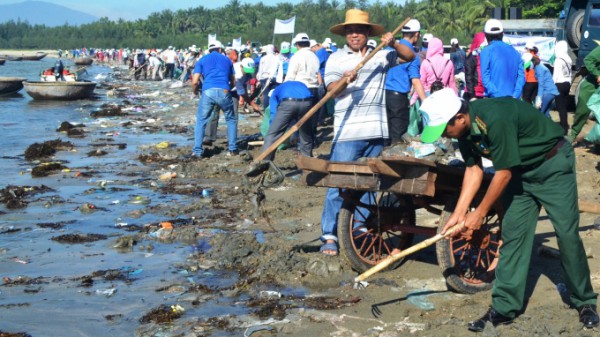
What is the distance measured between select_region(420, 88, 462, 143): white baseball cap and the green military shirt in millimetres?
141

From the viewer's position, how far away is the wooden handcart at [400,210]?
18.8 ft

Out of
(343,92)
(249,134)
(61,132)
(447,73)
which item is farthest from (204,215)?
(61,132)

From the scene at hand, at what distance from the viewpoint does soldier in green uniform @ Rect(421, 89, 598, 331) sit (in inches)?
193

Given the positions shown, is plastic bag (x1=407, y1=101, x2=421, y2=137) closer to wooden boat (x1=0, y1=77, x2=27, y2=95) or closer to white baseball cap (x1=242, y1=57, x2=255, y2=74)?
white baseball cap (x1=242, y1=57, x2=255, y2=74)

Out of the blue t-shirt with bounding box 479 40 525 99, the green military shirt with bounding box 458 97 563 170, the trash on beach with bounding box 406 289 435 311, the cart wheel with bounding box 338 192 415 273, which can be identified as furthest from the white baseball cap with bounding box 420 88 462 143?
the blue t-shirt with bounding box 479 40 525 99

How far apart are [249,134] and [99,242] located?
29.0 feet

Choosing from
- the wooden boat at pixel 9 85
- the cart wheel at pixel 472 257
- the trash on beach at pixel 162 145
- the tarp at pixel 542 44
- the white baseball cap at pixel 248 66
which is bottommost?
the wooden boat at pixel 9 85

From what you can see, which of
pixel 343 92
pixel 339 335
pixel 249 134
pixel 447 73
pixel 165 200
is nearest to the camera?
pixel 339 335

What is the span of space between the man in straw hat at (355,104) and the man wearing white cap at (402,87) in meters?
3.43

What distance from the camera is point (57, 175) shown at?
12.4 meters

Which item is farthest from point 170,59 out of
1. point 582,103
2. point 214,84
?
point 582,103

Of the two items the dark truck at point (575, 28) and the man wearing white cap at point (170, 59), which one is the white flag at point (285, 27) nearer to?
the dark truck at point (575, 28)

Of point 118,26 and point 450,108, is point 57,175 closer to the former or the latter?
point 450,108

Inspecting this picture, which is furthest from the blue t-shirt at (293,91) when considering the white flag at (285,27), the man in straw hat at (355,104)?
the white flag at (285,27)
